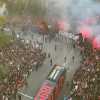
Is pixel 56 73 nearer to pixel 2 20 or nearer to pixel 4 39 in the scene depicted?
pixel 4 39

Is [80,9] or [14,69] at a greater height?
[80,9]

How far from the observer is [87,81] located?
53.1 feet

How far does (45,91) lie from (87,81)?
1650mm

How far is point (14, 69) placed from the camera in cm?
1742

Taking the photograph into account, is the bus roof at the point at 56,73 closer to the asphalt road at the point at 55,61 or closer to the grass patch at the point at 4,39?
the asphalt road at the point at 55,61

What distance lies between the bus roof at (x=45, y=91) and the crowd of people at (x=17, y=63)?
87 cm

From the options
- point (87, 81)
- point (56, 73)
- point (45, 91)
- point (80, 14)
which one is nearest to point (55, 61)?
point (56, 73)

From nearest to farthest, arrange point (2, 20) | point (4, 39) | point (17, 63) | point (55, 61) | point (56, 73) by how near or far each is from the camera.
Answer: point (56, 73) → point (17, 63) → point (55, 61) → point (4, 39) → point (2, 20)

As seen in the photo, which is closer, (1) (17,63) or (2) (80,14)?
(1) (17,63)

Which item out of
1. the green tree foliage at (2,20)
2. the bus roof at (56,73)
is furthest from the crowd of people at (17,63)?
the green tree foliage at (2,20)

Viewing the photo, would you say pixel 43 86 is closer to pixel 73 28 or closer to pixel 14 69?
pixel 14 69

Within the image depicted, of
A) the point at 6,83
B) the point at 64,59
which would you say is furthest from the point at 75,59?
the point at 6,83

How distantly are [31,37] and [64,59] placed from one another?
2.11m

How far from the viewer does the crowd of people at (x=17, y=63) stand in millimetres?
16703
